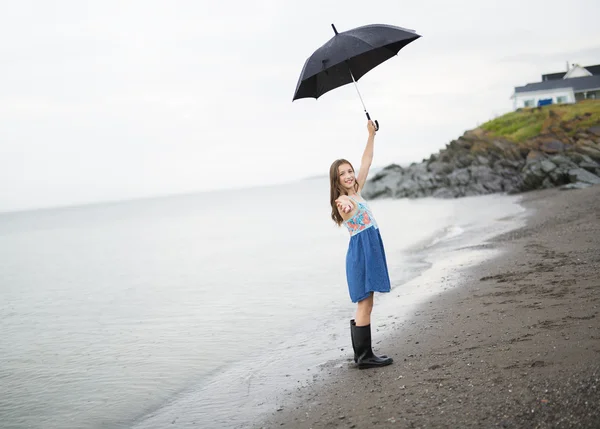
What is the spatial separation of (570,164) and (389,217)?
11007mm

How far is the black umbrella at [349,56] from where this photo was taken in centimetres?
577

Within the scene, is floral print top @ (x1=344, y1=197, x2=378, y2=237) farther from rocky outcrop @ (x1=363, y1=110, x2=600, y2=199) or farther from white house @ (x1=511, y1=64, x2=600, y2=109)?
white house @ (x1=511, y1=64, x2=600, y2=109)

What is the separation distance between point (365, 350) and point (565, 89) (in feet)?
196

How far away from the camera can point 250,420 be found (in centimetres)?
521

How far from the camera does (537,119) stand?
44.4 meters

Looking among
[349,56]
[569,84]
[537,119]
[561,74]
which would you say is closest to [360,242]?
[349,56]

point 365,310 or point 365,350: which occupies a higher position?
point 365,310

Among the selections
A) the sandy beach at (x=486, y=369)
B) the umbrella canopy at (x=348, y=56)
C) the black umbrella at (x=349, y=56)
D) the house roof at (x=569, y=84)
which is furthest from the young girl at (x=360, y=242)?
the house roof at (x=569, y=84)

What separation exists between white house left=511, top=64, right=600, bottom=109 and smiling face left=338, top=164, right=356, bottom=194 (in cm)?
5767

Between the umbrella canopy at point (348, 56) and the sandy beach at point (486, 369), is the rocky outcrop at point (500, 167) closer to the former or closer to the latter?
the sandy beach at point (486, 369)

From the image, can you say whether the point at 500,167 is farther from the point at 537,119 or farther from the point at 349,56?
the point at 349,56

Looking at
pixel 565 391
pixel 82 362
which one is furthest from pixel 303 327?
pixel 565 391

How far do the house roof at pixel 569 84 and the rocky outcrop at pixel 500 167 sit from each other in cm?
1516

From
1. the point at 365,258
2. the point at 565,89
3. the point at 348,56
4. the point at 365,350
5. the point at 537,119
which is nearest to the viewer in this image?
the point at 365,258
